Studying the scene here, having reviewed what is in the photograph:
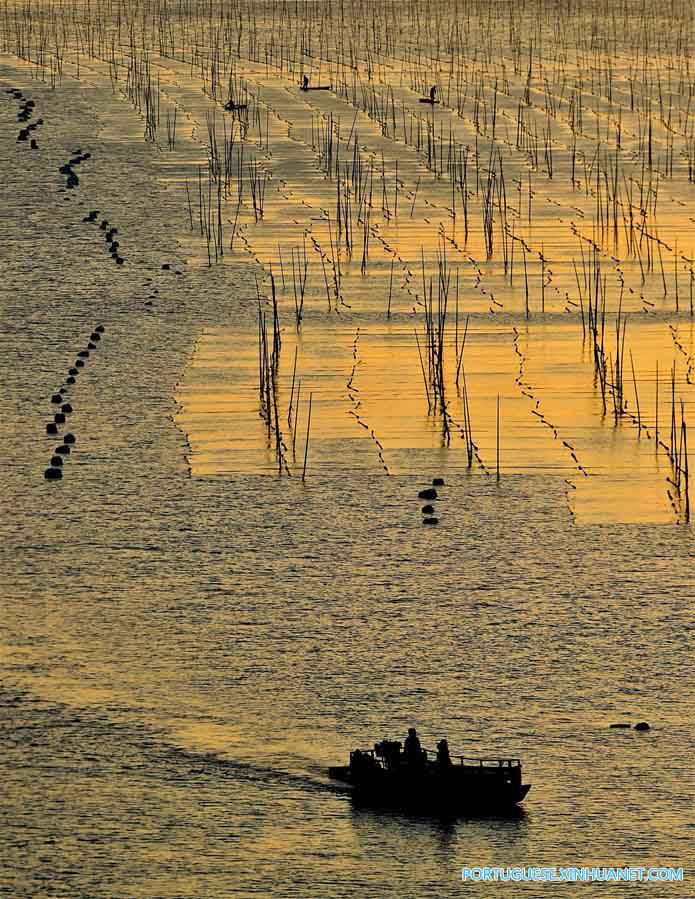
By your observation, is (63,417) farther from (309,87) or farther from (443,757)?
(309,87)

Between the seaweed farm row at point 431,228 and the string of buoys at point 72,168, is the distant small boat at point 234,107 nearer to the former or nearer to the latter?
the seaweed farm row at point 431,228

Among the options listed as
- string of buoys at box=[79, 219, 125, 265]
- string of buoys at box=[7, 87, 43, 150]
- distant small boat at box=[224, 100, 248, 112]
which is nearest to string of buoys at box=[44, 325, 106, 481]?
string of buoys at box=[79, 219, 125, 265]

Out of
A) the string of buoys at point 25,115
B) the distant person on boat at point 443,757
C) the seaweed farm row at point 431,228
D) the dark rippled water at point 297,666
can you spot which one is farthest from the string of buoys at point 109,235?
the distant person on boat at point 443,757

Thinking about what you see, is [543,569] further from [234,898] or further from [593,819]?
[234,898]

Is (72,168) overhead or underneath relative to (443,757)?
overhead

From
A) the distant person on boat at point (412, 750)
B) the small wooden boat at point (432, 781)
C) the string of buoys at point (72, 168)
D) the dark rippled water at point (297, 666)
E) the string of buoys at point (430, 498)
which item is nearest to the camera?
the dark rippled water at point (297, 666)

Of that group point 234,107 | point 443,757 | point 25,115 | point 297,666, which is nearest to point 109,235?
point 234,107

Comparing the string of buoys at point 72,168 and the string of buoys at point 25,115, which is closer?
the string of buoys at point 72,168
